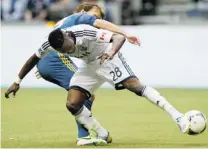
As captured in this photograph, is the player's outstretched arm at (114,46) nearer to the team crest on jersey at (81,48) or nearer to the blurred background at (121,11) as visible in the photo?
the team crest on jersey at (81,48)

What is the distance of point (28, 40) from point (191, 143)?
409 inches

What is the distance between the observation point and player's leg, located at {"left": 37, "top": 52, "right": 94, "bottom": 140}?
40.3 feet

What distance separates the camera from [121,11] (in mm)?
25406

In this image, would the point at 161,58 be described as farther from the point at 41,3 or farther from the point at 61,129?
the point at 61,129

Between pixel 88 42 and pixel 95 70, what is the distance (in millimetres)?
501

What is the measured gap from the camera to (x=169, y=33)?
2089 centimetres

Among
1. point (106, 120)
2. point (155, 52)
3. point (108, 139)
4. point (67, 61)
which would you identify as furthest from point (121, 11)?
point (108, 139)

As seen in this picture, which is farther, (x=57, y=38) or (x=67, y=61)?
(x=67, y=61)

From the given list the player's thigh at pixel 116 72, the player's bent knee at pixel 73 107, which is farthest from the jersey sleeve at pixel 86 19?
the player's bent knee at pixel 73 107

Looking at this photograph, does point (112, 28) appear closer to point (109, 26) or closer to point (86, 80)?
point (109, 26)

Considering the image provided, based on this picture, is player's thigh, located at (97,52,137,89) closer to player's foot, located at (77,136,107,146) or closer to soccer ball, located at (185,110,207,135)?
player's foot, located at (77,136,107,146)

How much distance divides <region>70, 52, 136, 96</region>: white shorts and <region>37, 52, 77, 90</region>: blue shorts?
714 millimetres

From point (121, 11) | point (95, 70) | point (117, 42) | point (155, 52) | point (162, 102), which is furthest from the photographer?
point (121, 11)

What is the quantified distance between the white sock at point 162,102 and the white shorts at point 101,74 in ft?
1.11
